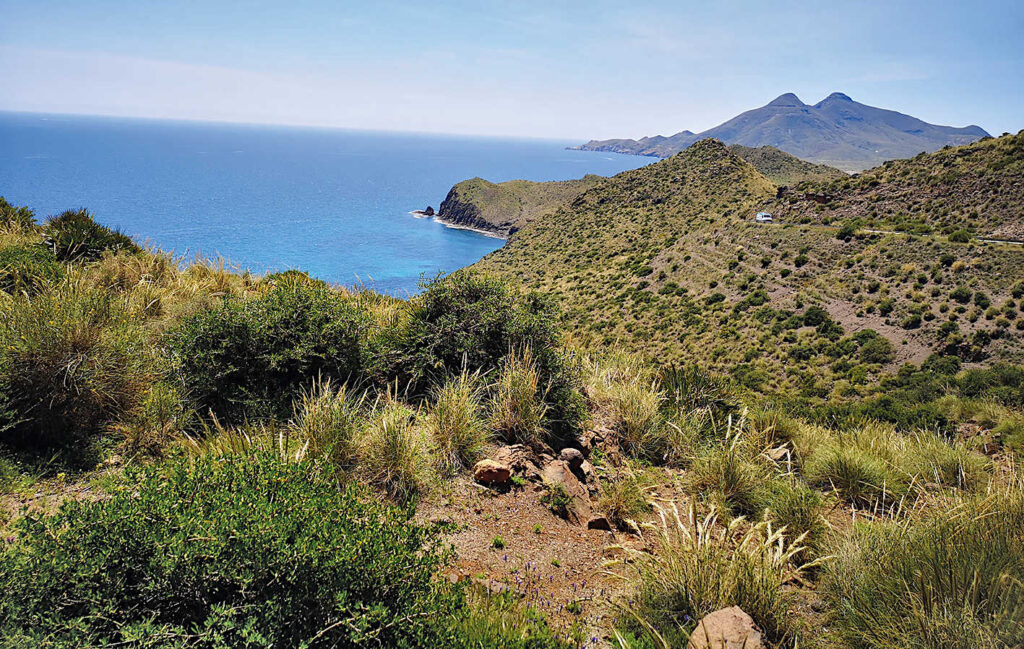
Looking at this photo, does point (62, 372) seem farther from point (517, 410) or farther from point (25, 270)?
point (517, 410)

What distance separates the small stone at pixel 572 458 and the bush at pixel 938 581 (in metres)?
2.21

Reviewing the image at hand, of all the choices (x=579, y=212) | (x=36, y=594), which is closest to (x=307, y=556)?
(x=36, y=594)

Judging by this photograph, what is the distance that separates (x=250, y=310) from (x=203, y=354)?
2.21 feet

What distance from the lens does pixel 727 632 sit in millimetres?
2539

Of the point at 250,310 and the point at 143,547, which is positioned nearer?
the point at 143,547

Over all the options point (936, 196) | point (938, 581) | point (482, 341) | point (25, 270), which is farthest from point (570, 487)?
point (936, 196)

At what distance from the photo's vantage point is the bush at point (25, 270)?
18.7 ft

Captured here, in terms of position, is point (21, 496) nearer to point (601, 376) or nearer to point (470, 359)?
point (470, 359)

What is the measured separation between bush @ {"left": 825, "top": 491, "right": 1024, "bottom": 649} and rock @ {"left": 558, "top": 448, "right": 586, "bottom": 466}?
2212 mm

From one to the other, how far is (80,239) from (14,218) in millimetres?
2261

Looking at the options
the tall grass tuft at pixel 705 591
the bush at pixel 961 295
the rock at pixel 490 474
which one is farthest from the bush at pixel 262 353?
the bush at pixel 961 295

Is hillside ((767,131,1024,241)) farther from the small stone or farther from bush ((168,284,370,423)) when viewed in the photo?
bush ((168,284,370,423))

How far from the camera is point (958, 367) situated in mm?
25797

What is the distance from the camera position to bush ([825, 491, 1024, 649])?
2.16 metres
